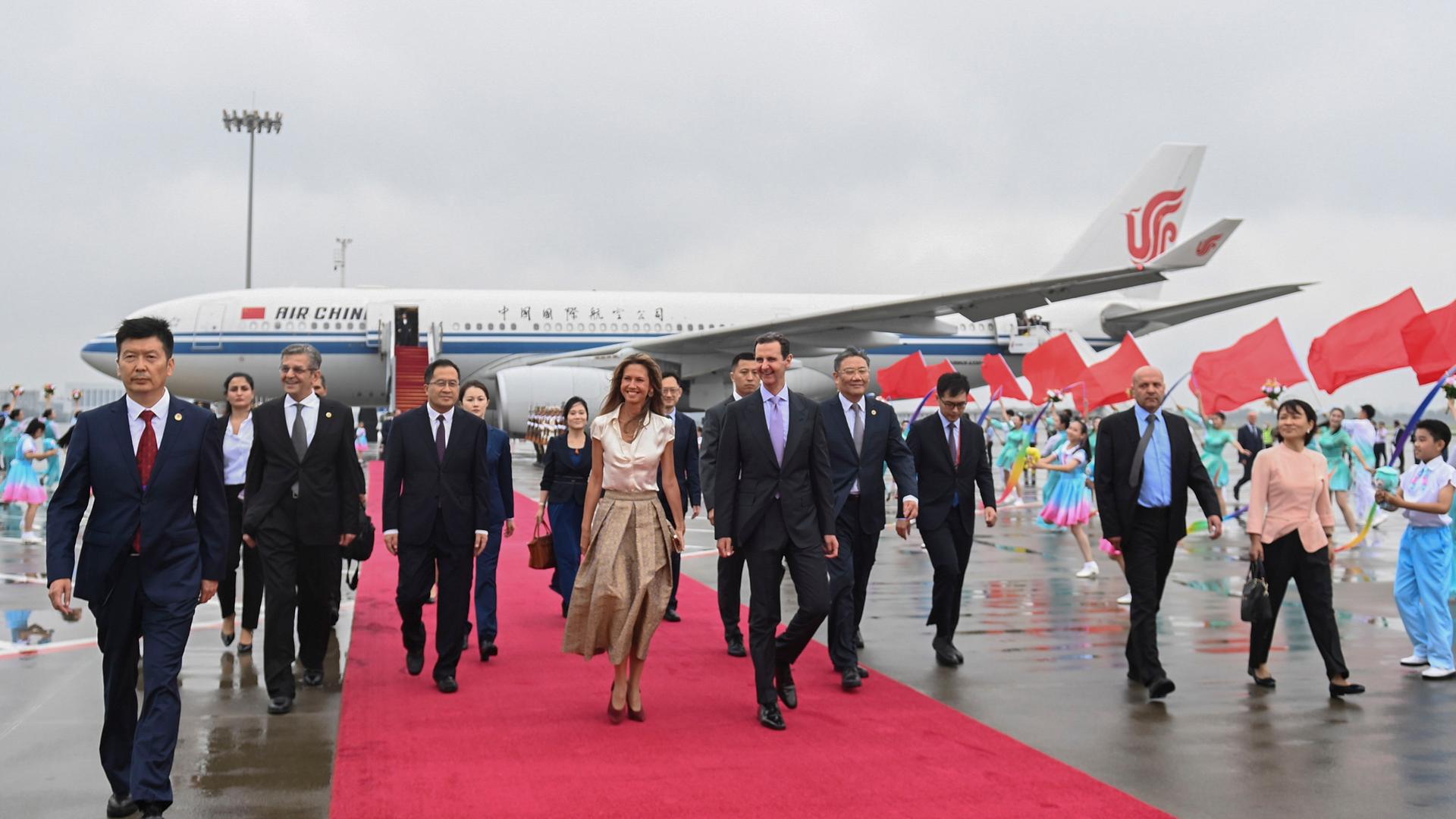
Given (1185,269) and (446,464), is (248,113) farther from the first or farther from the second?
(446,464)

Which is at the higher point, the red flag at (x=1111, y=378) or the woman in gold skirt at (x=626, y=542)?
the red flag at (x=1111, y=378)

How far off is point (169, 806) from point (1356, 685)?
516 cm

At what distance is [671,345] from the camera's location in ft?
69.5

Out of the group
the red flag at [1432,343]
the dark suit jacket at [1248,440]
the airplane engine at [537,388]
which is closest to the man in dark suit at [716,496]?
the red flag at [1432,343]

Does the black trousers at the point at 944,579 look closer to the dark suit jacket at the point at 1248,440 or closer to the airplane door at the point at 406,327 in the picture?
the dark suit jacket at the point at 1248,440

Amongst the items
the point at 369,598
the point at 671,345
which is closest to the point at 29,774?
the point at 369,598

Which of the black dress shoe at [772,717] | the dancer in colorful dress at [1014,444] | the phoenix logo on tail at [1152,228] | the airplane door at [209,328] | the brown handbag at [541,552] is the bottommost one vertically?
the black dress shoe at [772,717]

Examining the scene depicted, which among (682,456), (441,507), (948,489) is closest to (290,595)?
(441,507)

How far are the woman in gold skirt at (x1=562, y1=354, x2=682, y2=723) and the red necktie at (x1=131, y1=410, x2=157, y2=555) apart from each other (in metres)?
1.83

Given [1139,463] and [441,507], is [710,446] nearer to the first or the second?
[441,507]

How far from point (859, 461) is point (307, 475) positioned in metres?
2.81

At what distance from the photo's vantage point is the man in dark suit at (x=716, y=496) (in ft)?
18.0

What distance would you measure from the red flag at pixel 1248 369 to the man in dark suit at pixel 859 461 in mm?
7503

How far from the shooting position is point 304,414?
5562 millimetres
